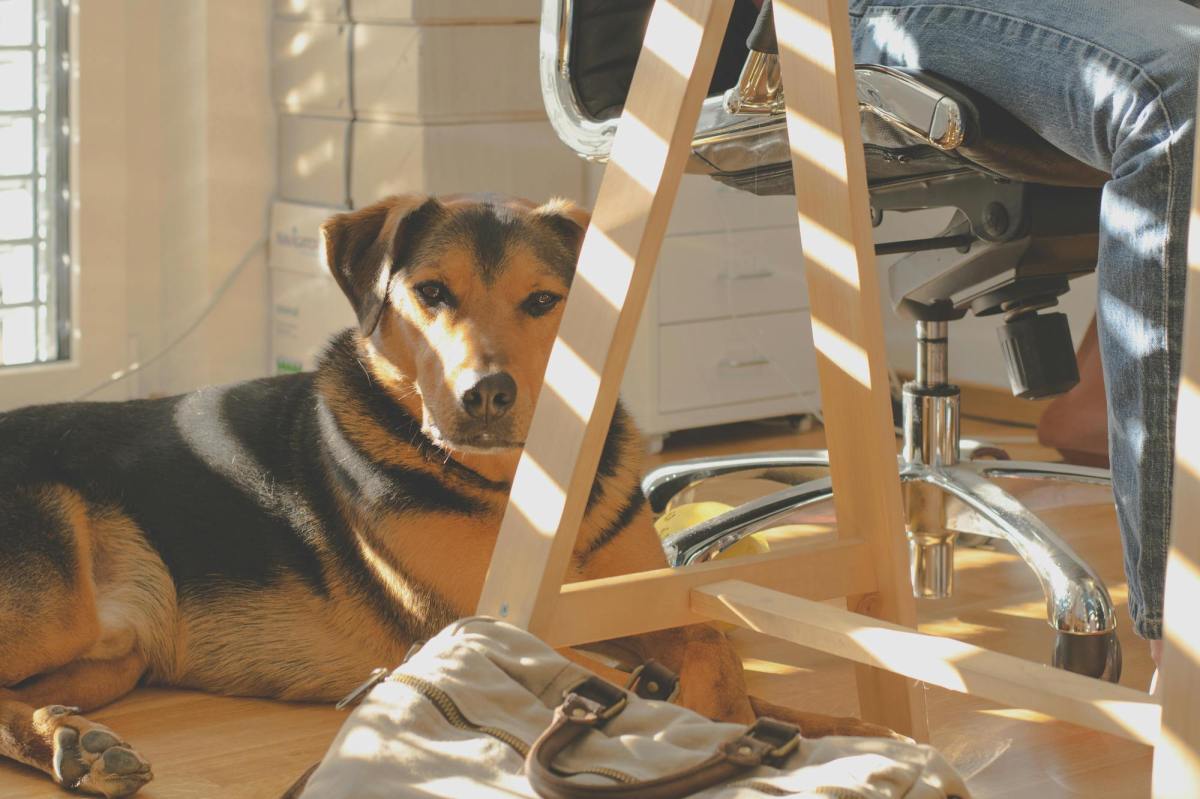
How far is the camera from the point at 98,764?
4.98 ft

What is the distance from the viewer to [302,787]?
1.29 meters

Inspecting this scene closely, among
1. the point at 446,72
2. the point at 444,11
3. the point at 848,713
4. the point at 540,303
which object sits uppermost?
the point at 444,11

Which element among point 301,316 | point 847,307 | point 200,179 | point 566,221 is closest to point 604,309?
point 847,307

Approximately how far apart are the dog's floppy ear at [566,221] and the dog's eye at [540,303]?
0.10 metres

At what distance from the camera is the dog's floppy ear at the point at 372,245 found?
1.82 metres

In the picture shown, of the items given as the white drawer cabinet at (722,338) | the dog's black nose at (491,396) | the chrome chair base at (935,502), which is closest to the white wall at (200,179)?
the white drawer cabinet at (722,338)

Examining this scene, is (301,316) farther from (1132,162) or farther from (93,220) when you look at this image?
(1132,162)

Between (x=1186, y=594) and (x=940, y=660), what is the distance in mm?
259

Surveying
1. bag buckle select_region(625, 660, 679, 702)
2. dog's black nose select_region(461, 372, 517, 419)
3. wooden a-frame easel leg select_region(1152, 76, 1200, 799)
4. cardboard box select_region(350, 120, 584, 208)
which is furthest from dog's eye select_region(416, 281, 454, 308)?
cardboard box select_region(350, 120, 584, 208)

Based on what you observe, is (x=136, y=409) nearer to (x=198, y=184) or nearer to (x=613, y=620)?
(x=613, y=620)

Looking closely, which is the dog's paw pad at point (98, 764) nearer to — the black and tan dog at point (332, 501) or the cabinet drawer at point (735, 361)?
the black and tan dog at point (332, 501)

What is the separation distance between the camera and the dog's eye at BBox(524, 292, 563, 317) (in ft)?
5.78

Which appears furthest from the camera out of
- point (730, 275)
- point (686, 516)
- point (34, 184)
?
point (34, 184)

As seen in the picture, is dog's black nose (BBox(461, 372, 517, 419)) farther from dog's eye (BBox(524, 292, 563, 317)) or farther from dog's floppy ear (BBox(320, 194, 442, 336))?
dog's floppy ear (BBox(320, 194, 442, 336))
